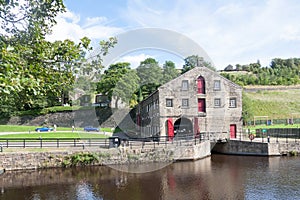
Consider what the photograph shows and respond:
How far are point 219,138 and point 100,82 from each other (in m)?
26.7

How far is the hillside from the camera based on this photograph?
177 feet

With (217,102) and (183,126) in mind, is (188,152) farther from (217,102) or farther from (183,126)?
(217,102)

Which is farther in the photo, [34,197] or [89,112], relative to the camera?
[89,112]

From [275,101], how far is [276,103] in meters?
0.78

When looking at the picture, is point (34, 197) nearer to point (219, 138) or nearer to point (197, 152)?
point (197, 152)

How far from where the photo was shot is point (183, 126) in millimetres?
29500

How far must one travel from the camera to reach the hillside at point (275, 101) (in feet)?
177

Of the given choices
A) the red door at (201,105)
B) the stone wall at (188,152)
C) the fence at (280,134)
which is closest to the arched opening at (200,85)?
the red door at (201,105)

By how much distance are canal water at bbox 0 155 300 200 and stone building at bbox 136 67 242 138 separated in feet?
21.1

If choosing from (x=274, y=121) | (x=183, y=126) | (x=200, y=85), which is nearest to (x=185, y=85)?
(x=200, y=85)

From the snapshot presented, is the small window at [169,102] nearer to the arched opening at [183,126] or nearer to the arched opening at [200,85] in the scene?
the arched opening at [183,126]

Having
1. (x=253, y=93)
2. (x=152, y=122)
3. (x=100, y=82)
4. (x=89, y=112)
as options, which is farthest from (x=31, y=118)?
(x=253, y=93)

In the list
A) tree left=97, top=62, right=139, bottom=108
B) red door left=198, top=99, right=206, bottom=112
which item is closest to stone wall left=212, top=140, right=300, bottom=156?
red door left=198, top=99, right=206, bottom=112

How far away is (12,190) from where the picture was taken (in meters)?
15.9
